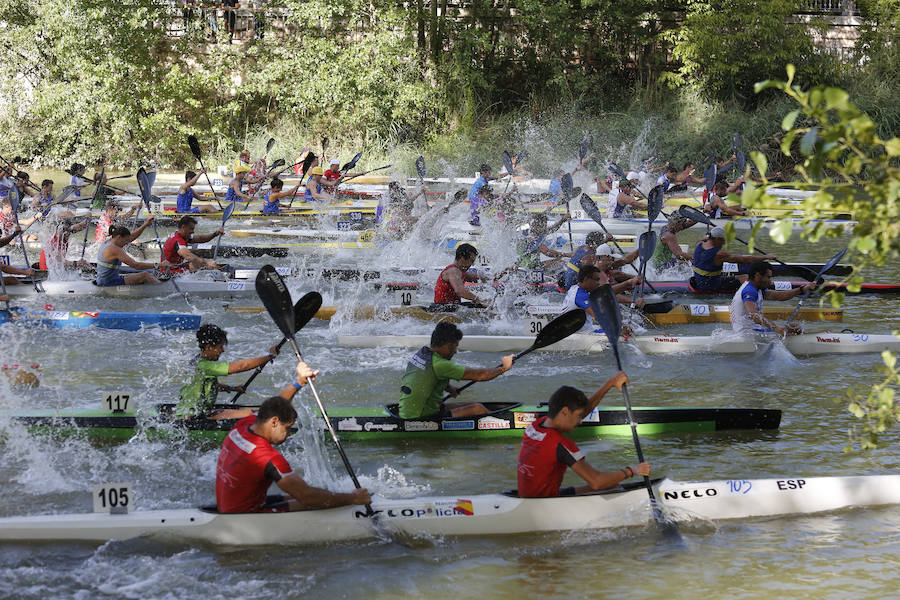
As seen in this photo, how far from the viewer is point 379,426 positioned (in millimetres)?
6895

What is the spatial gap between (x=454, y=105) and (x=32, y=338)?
1772 cm

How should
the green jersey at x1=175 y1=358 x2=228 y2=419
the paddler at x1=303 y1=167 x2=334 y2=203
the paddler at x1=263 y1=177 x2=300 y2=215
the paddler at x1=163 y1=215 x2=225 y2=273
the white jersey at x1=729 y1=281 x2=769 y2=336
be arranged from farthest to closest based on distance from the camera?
the paddler at x1=303 y1=167 x2=334 y2=203 < the paddler at x1=263 y1=177 x2=300 y2=215 < the paddler at x1=163 y1=215 x2=225 y2=273 < the white jersey at x1=729 y1=281 x2=769 y2=336 < the green jersey at x1=175 y1=358 x2=228 y2=419

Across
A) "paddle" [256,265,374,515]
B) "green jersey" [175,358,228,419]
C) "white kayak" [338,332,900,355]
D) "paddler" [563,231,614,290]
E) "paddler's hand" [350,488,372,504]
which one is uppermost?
"paddle" [256,265,374,515]

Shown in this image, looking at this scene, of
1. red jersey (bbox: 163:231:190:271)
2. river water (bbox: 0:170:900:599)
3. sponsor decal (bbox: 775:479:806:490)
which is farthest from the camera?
red jersey (bbox: 163:231:190:271)

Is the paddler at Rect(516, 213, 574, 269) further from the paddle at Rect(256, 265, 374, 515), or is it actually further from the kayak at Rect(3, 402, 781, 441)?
the paddle at Rect(256, 265, 374, 515)

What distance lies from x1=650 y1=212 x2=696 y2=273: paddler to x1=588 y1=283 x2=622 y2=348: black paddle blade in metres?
5.74

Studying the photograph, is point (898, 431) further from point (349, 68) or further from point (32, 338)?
point (349, 68)

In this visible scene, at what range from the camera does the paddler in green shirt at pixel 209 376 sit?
20.9 ft

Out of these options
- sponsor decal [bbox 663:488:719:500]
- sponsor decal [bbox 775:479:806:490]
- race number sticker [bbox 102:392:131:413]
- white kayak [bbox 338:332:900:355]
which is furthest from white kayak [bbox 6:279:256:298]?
sponsor decal [bbox 775:479:806:490]

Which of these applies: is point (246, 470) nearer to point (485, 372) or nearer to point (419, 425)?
point (419, 425)

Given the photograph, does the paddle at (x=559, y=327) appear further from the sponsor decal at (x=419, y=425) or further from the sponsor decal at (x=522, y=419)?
the sponsor decal at (x=522, y=419)

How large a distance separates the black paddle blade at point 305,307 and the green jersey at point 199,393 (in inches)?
24.3

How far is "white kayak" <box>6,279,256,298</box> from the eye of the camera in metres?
11.4

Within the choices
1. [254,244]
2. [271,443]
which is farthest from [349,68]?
[271,443]
